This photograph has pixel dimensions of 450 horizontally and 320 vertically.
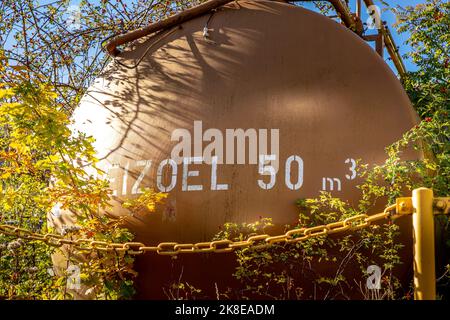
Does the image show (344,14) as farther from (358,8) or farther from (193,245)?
(193,245)

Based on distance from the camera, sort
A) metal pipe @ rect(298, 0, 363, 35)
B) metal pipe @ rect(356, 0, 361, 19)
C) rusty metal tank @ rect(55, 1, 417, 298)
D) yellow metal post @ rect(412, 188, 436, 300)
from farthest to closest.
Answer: metal pipe @ rect(356, 0, 361, 19)
metal pipe @ rect(298, 0, 363, 35)
rusty metal tank @ rect(55, 1, 417, 298)
yellow metal post @ rect(412, 188, 436, 300)

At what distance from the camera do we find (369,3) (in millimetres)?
7957

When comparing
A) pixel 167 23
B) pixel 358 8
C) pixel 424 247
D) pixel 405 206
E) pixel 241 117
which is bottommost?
pixel 424 247

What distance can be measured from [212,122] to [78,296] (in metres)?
1.80

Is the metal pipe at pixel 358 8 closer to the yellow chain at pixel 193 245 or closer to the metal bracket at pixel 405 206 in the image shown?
the yellow chain at pixel 193 245

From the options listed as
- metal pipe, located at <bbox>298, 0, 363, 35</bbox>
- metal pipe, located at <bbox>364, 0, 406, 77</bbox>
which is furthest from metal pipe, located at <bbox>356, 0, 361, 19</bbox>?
metal pipe, located at <bbox>364, 0, 406, 77</bbox>

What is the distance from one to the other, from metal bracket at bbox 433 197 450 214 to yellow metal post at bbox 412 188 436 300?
0.13ft

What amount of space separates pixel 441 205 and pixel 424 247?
0.80ft

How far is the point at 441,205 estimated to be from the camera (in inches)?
120

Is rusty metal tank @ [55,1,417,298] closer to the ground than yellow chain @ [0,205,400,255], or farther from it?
farther from it

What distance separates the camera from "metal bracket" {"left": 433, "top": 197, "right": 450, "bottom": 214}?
10.00ft

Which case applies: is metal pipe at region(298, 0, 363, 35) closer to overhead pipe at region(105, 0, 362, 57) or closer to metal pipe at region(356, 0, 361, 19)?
overhead pipe at region(105, 0, 362, 57)

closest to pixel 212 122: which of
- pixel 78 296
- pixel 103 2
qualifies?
pixel 78 296

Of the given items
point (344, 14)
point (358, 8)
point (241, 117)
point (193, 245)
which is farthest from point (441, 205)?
point (358, 8)
